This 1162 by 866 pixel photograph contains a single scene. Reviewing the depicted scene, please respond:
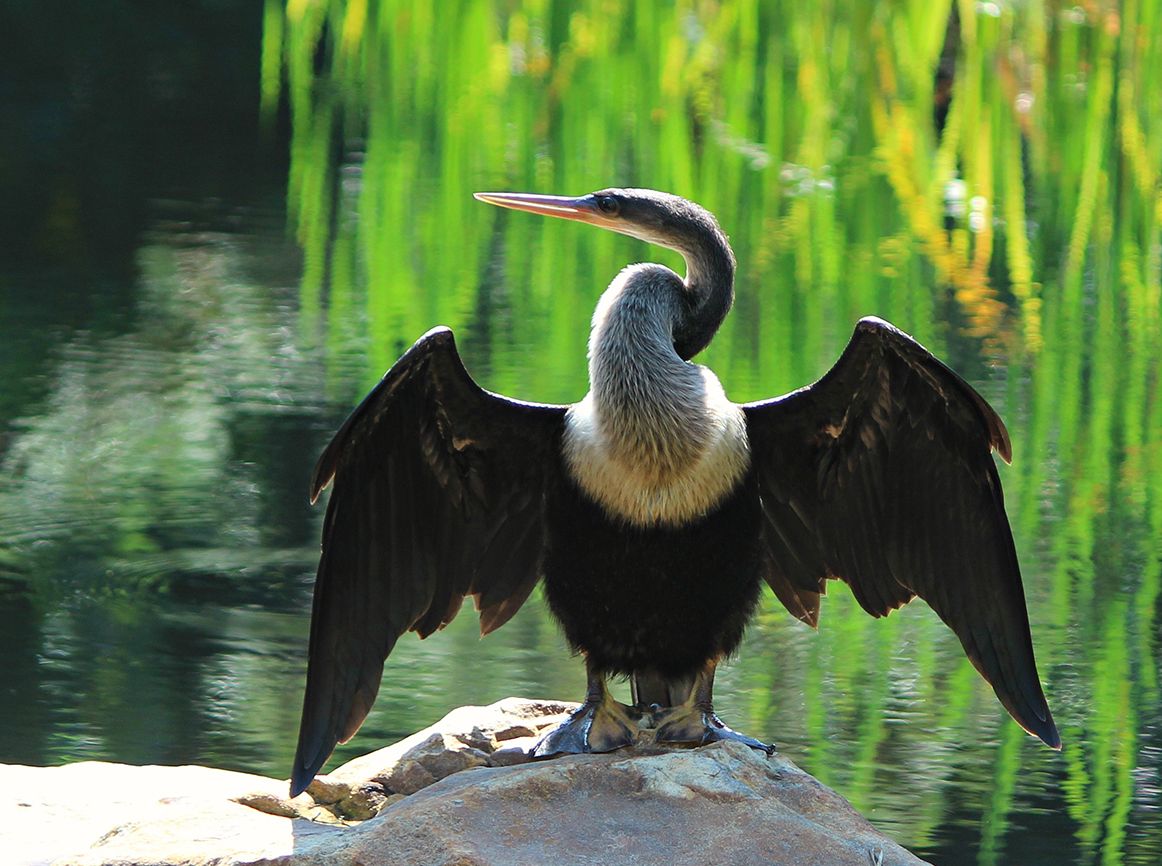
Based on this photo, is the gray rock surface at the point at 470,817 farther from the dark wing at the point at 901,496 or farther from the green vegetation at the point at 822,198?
the green vegetation at the point at 822,198

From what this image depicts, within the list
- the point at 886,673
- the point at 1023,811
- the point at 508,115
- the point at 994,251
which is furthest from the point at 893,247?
the point at 1023,811

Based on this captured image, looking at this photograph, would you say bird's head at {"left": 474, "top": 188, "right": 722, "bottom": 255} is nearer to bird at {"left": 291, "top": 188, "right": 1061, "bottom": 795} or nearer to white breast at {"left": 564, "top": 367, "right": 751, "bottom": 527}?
bird at {"left": 291, "top": 188, "right": 1061, "bottom": 795}

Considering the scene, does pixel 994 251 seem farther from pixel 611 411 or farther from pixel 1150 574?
pixel 611 411

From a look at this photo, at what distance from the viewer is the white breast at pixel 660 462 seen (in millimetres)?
3533

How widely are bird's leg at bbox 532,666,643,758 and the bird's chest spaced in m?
0.35

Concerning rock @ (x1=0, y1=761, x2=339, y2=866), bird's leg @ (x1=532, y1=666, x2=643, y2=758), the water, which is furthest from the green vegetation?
rock @ (x1=0, y1=761, x2=339, y2=866)

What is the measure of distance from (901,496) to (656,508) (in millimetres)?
602

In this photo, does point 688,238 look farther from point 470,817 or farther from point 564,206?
point 470,817

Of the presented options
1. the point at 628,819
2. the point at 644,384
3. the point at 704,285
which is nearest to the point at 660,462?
the point at 644,384

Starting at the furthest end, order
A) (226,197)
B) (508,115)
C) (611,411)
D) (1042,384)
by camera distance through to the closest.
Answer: (226,197) < (508,115) < (1042,384) < (611,411)

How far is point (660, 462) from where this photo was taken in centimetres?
352

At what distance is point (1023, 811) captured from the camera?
4320mm

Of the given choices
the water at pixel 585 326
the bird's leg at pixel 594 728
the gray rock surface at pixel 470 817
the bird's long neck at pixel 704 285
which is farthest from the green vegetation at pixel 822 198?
the gray rock surface at pixel 470 817

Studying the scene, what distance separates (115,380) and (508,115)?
7.85ft
